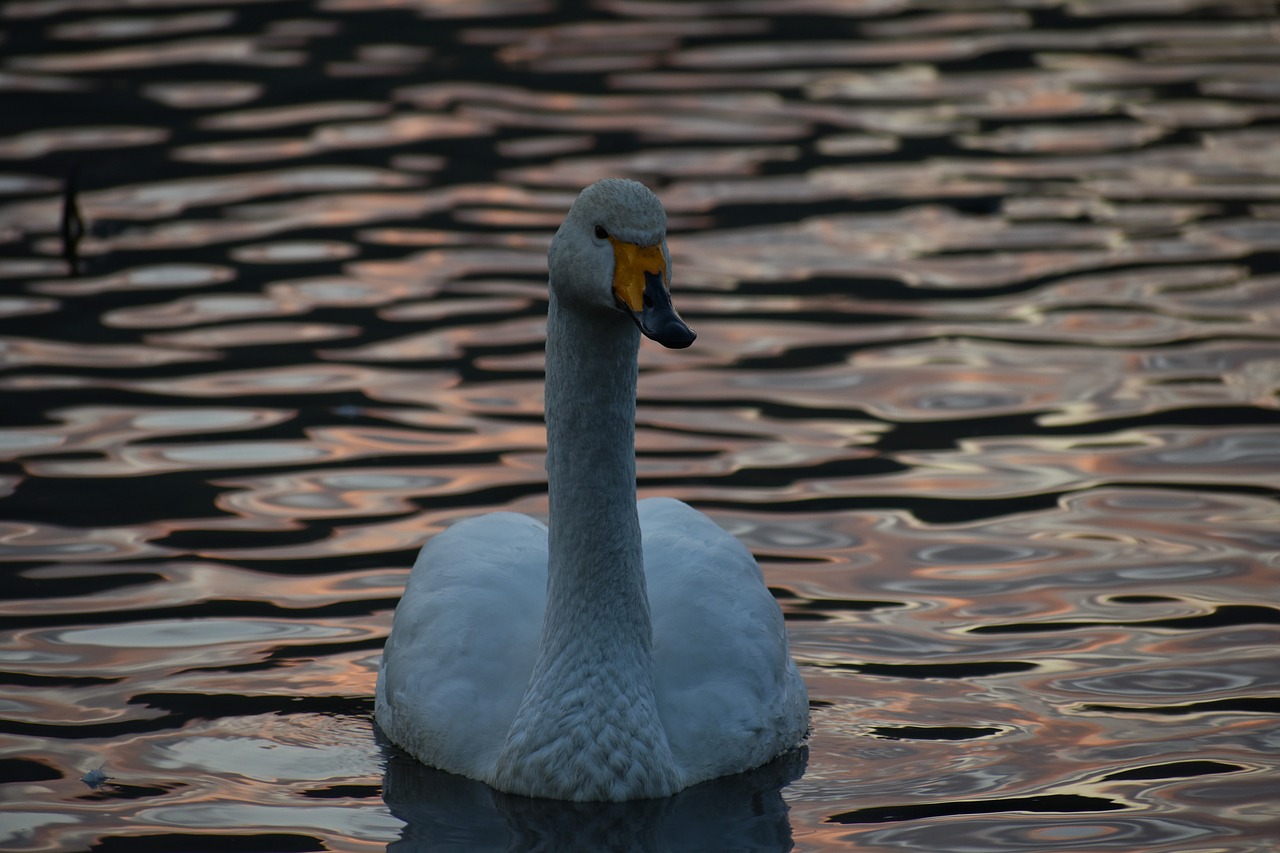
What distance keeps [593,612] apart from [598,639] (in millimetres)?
90

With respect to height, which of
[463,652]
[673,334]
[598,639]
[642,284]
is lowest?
[463,652]

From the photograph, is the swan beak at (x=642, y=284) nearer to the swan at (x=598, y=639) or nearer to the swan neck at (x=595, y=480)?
the swan at (x=598, y=639)

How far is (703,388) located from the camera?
10.7 metres

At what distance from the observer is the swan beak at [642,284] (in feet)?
19.7

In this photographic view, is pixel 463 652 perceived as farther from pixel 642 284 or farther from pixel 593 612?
pixel 642 284

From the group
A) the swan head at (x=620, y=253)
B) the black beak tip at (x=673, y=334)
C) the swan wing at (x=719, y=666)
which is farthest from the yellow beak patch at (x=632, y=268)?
the swan wing at (x=719, y=666)

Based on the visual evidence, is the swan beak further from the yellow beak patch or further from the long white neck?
the long white neck

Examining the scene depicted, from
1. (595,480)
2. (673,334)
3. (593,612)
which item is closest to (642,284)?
(673,334)

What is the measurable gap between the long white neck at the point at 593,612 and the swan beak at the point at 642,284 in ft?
0.94

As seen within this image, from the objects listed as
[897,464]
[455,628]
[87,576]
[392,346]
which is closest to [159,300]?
[392,346]

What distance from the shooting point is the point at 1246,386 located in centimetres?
1039

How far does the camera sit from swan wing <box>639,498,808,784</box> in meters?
6.68

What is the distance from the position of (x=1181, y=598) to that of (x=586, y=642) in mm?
2859

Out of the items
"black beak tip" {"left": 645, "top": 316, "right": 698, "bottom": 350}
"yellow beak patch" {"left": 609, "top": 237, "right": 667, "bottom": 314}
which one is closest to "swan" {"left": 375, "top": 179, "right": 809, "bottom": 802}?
"yellow beak patch" {"left": 609, "top": 237, "right": 667, "bottom": 314}
